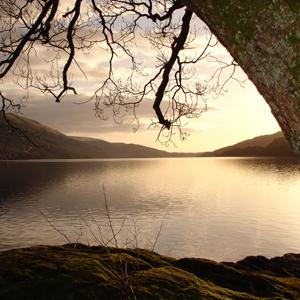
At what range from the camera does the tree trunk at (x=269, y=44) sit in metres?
1.68

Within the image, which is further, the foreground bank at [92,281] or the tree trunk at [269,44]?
the foreground bank at [92,281]

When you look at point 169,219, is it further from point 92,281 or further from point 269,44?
point 269,44

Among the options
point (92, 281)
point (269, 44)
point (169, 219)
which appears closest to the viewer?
point (269, 44)

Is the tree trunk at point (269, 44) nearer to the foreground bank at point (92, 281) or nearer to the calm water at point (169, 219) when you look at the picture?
the foreground bank at point (92, 281)

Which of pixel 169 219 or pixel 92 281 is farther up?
pixel 92 281

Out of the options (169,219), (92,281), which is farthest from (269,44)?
(169,219)

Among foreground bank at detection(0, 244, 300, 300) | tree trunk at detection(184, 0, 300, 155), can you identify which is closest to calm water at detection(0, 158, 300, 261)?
foreground bank at detection(0, 244, 300, 300)

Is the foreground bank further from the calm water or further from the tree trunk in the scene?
the calm water

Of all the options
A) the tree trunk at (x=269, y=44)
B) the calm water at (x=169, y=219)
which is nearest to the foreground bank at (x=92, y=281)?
the tree trunk at (x=269, y=44)

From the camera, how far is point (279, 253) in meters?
38.9

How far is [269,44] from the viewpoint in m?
1.76

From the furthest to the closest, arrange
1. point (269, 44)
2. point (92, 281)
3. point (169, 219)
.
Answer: point (169, 219), point (92, 281), point (269, 44)

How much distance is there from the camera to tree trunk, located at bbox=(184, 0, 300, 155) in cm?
168

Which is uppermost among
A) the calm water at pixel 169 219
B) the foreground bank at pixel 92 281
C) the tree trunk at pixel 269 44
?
the tree trunk at pixel 269 44
